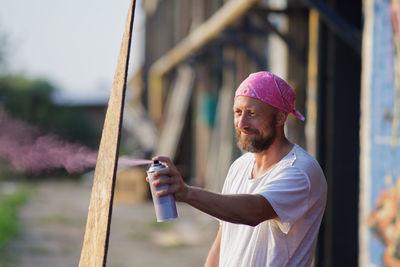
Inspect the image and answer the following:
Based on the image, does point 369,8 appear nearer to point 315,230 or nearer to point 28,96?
point 315,230

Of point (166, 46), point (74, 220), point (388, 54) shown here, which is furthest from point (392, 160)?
point (166, 46)

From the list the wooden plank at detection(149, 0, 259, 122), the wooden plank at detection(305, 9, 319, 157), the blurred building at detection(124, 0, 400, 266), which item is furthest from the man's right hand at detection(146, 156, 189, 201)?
the wooden plank at detection(149, 0, 259, 122)

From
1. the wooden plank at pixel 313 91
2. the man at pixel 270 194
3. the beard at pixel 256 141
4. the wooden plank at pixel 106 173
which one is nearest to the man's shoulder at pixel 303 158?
the man at pixel 270 194

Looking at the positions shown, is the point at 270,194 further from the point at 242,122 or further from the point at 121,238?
the point at 121,238

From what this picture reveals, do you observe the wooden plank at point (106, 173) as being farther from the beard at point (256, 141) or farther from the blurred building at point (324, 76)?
the blurred building at point (324, 76)

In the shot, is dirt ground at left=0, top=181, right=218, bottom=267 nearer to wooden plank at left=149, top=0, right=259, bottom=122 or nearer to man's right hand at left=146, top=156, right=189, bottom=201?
wooden plank at left=149, top=0, right=259, bottom=122

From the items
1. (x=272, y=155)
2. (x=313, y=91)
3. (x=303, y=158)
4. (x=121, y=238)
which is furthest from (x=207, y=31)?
(x=303, y=158)

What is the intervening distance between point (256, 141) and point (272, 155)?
4.5 inches

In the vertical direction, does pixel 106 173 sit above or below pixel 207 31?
below

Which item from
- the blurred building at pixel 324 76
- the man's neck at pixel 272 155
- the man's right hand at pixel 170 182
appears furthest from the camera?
the blurred building at pixel 324 76

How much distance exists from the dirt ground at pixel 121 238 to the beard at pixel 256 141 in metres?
6.28

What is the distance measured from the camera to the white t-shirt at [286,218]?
2521 millimetres

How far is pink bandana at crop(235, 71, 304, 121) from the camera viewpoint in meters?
2.63

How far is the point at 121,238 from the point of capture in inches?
439
